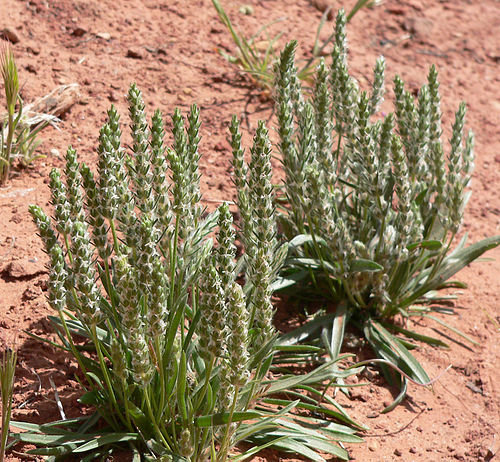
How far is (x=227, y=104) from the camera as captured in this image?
16.2 feet

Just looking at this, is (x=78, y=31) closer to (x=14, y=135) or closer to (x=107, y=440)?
(x=14, y=135)

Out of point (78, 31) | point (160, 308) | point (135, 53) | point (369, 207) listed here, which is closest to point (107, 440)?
point (160, 308)

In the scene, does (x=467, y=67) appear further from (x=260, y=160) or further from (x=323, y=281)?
(x=260, y=160)

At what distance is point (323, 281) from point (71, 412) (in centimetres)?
151

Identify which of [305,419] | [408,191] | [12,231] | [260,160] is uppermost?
[260,160]

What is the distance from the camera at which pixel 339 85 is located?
345 centimetres

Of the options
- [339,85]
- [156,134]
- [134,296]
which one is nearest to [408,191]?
[339,85]

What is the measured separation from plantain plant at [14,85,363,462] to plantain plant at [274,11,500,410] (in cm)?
56

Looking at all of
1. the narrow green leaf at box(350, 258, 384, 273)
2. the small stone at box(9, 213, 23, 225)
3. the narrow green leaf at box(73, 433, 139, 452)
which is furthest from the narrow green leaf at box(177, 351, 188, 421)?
the small stone at box(9, 213, 23, 225)

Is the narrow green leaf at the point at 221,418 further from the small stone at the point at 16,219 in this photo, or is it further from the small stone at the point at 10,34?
the small stone at the point at 10,34

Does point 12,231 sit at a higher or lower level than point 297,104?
lower

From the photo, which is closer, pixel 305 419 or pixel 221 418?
pixel 221 418

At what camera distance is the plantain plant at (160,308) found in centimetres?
229

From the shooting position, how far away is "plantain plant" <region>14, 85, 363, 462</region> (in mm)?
2285
